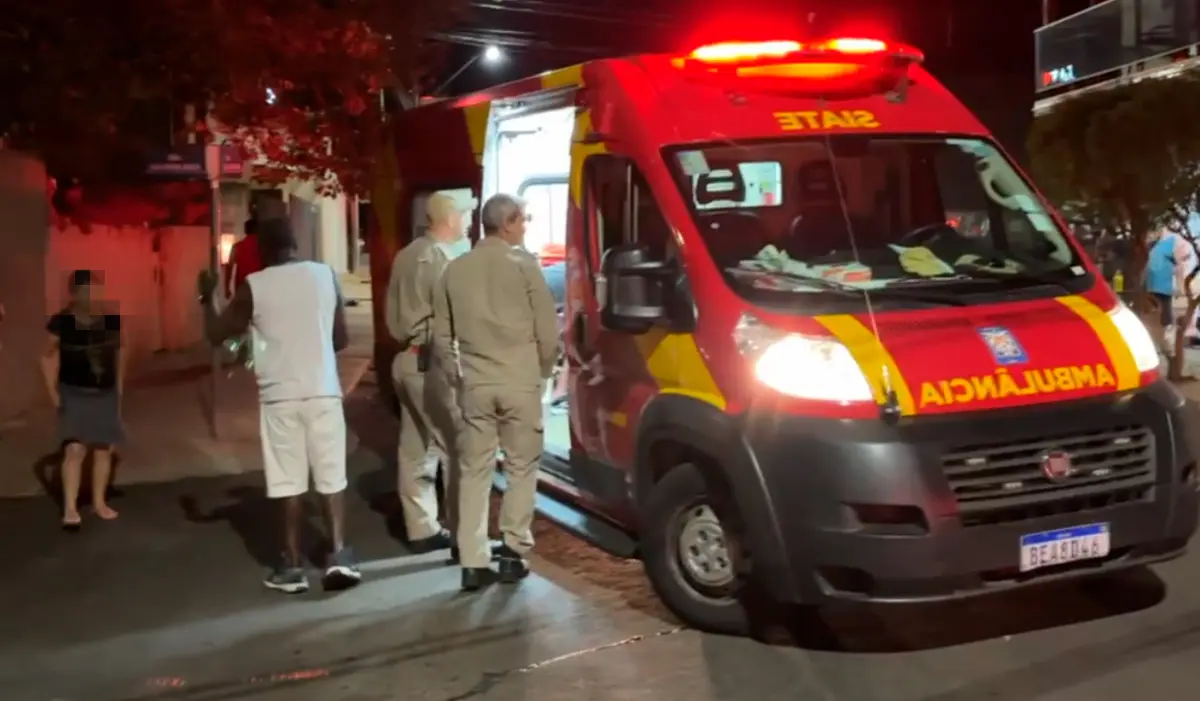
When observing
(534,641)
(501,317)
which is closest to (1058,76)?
(501,317)

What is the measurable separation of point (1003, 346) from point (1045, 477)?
542 millimetres

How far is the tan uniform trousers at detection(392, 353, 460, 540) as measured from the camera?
21.7 feet

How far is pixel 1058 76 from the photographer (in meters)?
18.3

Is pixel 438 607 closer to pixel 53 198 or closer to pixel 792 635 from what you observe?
pixel 792 635

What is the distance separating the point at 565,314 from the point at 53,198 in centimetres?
893

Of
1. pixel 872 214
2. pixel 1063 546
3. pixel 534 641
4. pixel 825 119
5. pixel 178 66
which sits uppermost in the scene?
pixel 178 66

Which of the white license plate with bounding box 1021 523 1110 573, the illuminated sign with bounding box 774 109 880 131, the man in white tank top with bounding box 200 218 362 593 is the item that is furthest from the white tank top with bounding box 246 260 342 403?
the white license plate with bounding box 1021 523 1110 573

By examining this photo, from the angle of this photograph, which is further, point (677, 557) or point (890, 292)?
point (677, 557)

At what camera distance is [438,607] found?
5945 mm

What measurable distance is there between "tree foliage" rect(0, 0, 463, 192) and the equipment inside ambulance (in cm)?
508

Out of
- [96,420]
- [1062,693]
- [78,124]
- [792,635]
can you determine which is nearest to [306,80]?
[78,124]

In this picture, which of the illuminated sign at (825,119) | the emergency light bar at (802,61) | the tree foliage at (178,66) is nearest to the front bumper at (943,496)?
the illuminated sign at (825,119)

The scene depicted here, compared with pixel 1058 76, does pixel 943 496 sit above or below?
below

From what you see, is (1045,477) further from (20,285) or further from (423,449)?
(20,285)
